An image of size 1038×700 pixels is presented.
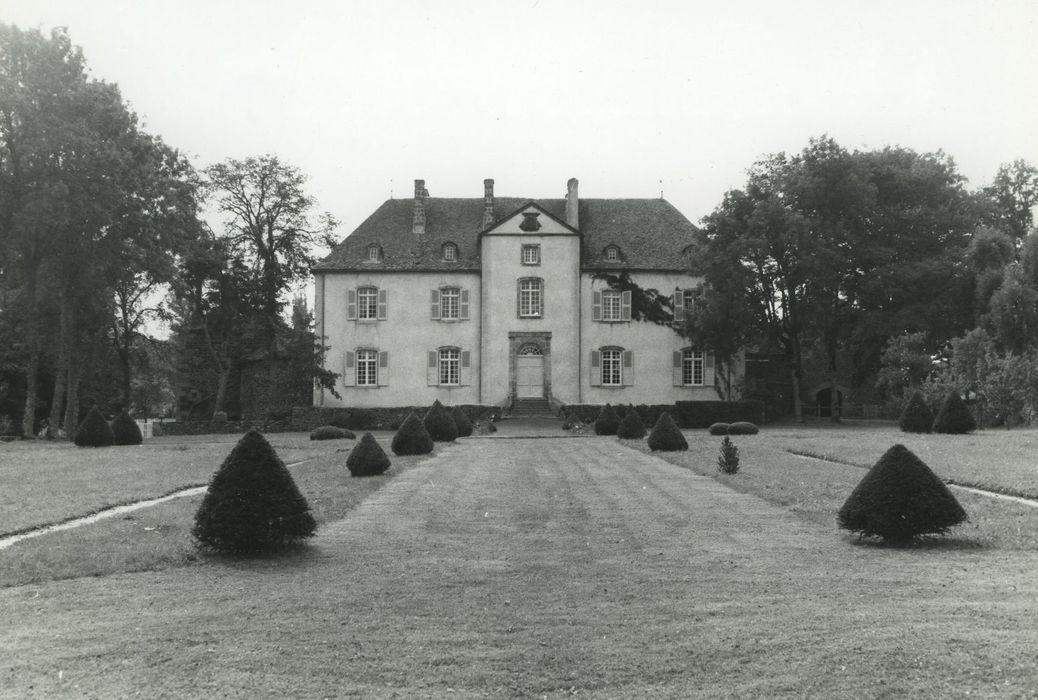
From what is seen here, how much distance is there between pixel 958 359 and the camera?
122 ft

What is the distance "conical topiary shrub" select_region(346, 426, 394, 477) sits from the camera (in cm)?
1888

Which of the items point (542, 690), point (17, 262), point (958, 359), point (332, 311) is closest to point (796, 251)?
point (958, 359)

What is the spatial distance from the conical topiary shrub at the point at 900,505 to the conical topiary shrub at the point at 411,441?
559 inches

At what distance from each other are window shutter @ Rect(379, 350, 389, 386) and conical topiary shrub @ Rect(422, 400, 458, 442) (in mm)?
16180

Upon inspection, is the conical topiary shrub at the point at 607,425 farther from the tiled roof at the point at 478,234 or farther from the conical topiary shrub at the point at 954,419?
the tiled roof at the point at 478,234

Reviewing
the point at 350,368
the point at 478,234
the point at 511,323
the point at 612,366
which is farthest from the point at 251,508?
the point at 478,234

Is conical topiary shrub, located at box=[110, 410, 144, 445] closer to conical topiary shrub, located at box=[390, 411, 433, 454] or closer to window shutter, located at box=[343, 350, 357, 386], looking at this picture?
conical topiary shrub, located at box=[390, 411, 433, 454]

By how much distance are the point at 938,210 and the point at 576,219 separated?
16.3 metres

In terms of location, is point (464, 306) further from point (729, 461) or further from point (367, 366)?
point (729, 461)

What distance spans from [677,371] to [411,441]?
79.8ft

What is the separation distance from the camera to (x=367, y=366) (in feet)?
151

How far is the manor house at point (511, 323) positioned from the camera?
45688 millimetres

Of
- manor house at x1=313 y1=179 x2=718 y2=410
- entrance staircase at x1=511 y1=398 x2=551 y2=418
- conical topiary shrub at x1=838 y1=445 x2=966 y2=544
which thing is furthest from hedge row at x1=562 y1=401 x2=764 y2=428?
conical topiary shrub at x1=838 y1=445 x2=966 y2=544

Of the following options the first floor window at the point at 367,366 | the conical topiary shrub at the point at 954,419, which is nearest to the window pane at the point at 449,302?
the first floor window at the point at 367,366
